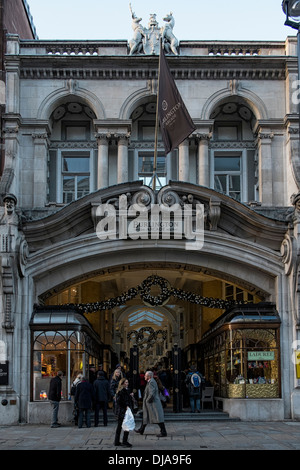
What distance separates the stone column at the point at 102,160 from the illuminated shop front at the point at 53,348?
5.25 m

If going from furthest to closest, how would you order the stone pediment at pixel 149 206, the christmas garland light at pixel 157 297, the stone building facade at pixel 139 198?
the christmas garland light at pixel 157 297 < the stone pediment at pixel 149 206 < the stone building facade at pixel 139 198

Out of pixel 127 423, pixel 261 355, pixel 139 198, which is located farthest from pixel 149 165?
pixel 127 423

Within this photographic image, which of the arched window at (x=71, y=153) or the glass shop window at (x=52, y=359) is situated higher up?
the arched window at (x=71, y=153)

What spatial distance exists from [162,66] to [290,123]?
5263 millimetres

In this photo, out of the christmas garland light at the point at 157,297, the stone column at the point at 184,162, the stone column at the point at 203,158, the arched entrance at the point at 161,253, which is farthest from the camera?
the stone column at the point at 203,158

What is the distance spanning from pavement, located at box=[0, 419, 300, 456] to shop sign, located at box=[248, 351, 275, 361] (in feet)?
6.87

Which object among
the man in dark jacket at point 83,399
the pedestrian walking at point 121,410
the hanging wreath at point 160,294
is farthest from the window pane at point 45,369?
the pedestrian walking at point 121,410

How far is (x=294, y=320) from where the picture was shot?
22.4 m

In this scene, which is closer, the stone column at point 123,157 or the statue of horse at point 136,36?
the stone column at point 123,157

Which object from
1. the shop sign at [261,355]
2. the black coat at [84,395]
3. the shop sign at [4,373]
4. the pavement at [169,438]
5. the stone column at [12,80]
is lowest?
the pavement at [169,438]

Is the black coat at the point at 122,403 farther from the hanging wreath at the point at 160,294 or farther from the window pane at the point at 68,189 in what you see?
the window pane at the point at 68,189

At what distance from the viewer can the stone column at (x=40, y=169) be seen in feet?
82.4
